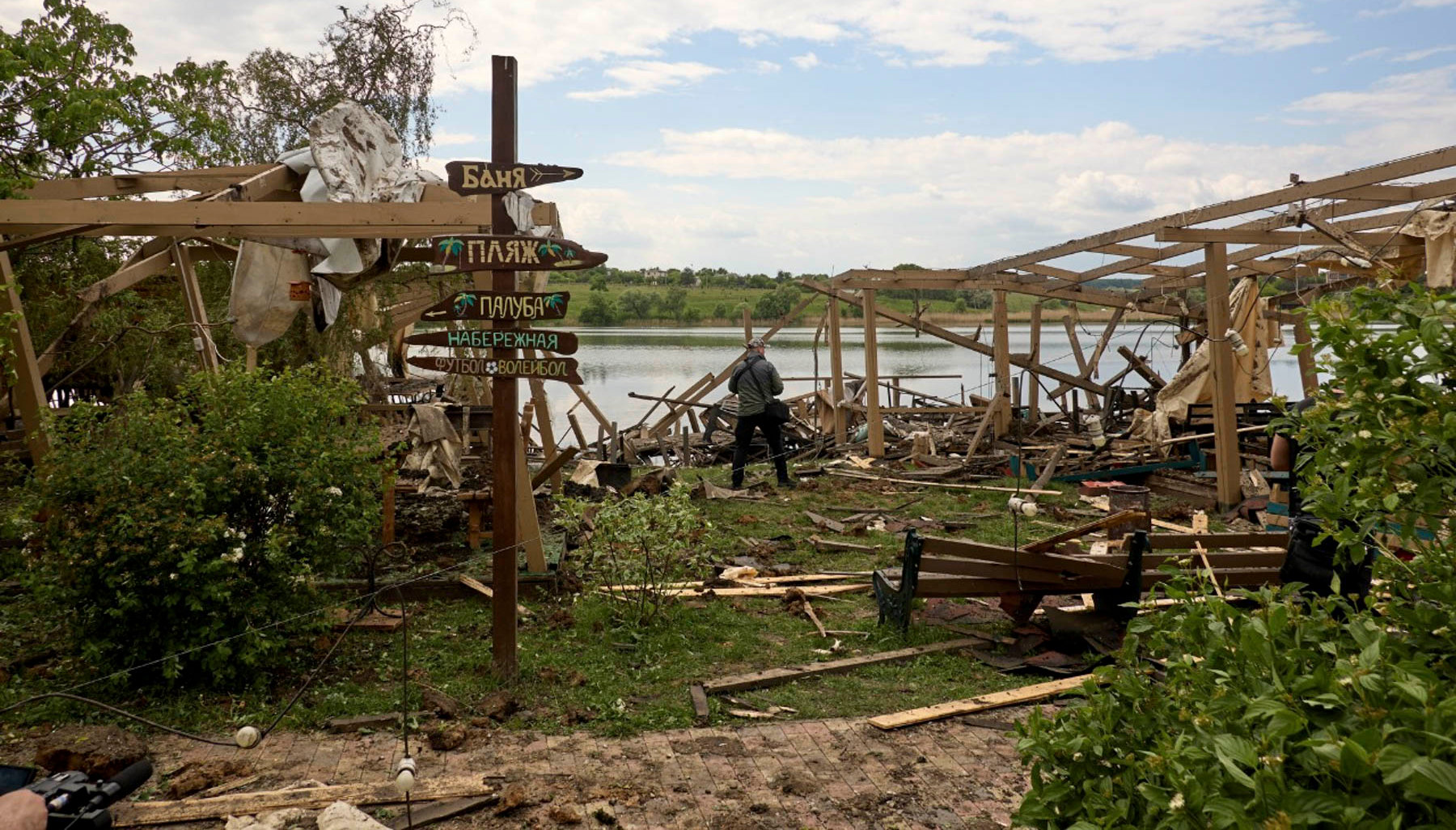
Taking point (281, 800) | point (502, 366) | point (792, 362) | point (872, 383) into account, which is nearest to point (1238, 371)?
point (872, 383)

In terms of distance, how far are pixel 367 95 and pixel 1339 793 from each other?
26.8 m

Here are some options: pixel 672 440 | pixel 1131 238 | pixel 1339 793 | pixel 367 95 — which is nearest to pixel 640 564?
pixel 1339 793

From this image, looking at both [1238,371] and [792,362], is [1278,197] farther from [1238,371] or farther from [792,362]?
[792,362]

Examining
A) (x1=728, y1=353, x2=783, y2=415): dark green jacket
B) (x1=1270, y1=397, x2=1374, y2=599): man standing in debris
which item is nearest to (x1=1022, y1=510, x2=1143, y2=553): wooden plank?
(x1=1270, y1=397, x2=1374, y2=599): man standing in debris

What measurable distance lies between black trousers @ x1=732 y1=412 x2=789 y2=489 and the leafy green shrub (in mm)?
8577

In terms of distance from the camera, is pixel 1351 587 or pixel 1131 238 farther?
pixel 1131 238

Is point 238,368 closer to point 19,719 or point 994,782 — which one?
point 19,719

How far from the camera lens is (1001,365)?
1767 centimetres

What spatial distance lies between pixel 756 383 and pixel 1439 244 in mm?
8176

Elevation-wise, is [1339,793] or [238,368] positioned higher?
[238,368]

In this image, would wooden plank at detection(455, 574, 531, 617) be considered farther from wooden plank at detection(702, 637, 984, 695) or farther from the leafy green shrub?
wooden plank at detection(702, 637, 984, 695)

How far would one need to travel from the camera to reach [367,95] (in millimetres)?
25562

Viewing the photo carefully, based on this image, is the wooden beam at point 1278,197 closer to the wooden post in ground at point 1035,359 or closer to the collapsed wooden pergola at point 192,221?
the wooden post in ground at point 1035,359

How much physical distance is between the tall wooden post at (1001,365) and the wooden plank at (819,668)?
1023 centimetres
